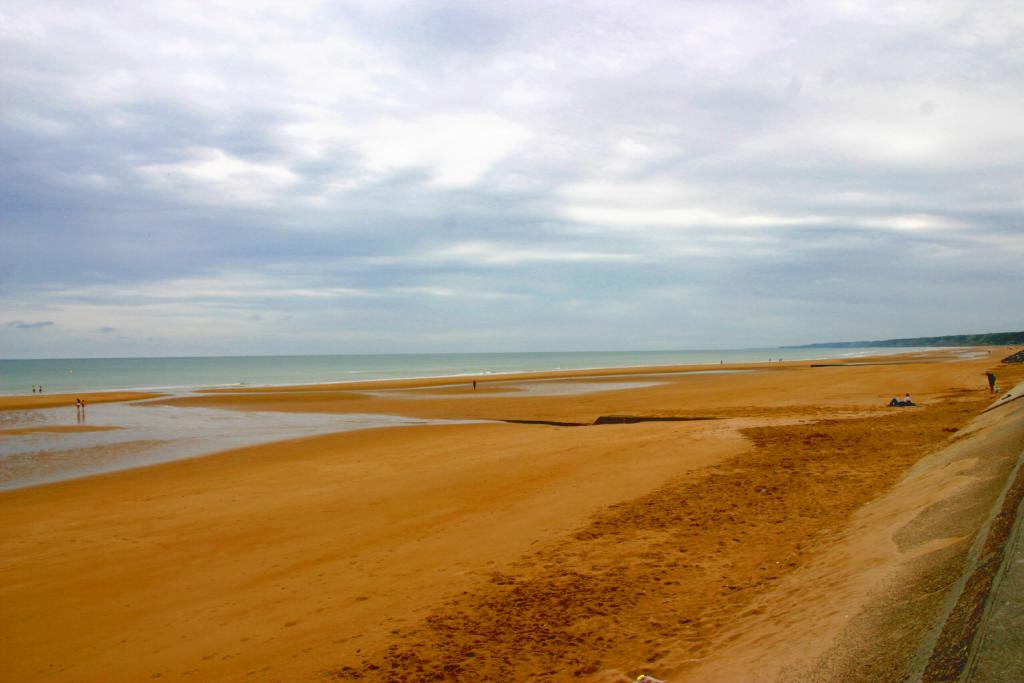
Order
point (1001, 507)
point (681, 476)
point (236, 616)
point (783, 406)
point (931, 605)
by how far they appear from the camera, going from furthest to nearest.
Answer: point (783, 406) < point (681, 476) < point (236, 616) < point (1001, 507) < point (931, 605)

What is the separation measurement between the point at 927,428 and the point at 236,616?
16501mm

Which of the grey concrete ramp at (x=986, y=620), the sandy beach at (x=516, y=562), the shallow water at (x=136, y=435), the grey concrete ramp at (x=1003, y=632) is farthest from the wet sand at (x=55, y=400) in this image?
the grey concrete ramp at (x=1003, y=632)

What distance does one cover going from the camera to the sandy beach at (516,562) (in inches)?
226

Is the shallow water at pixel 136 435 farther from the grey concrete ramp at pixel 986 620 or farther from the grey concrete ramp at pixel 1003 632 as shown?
the grey concrete ramp at pixel 1003 632

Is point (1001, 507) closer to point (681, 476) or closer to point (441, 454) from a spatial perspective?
point (681, 476)

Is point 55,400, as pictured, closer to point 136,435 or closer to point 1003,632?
point 136,435

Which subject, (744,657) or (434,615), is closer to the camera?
(744,657)

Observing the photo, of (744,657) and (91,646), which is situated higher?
(744,657)

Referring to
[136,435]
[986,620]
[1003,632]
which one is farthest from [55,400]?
[1003,632]

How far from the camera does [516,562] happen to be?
27.7 feet

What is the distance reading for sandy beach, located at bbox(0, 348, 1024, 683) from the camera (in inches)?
226

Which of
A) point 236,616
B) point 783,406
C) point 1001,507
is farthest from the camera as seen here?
point 783,406

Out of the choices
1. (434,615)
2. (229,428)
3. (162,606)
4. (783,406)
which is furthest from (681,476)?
(229,428)

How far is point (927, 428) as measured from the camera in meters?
16.6
